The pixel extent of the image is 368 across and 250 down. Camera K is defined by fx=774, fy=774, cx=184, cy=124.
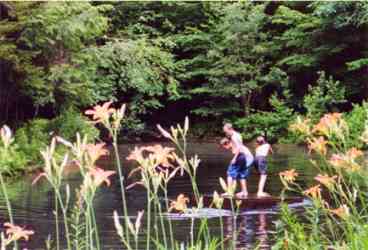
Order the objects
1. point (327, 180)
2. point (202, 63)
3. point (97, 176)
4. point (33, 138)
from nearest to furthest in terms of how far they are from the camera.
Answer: point (97, 176), point (327, 180), point (33, 138), point (202, 63)

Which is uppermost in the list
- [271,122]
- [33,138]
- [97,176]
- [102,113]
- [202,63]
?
[102,113]

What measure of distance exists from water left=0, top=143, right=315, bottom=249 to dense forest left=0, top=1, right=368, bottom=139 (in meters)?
2.67

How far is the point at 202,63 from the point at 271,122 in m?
4.55

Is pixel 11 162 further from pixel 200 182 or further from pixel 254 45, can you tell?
pixel 254 45

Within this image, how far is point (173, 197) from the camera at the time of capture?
1282 centimetres

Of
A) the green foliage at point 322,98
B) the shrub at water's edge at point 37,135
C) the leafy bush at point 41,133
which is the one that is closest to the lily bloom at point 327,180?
the shrub at water's edge at point 37,135

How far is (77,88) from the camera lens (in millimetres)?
19734

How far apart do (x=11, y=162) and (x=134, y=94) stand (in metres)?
13.9

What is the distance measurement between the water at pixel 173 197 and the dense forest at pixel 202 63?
2671 millimetres

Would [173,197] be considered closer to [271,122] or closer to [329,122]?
[329,122]

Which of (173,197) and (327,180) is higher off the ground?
(327,180)

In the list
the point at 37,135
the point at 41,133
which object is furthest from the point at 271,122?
the point at 37,135

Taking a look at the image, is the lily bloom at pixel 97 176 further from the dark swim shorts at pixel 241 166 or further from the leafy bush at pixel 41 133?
the leafy bush at pixel 41 133

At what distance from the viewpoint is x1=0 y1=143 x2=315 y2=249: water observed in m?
9.05
